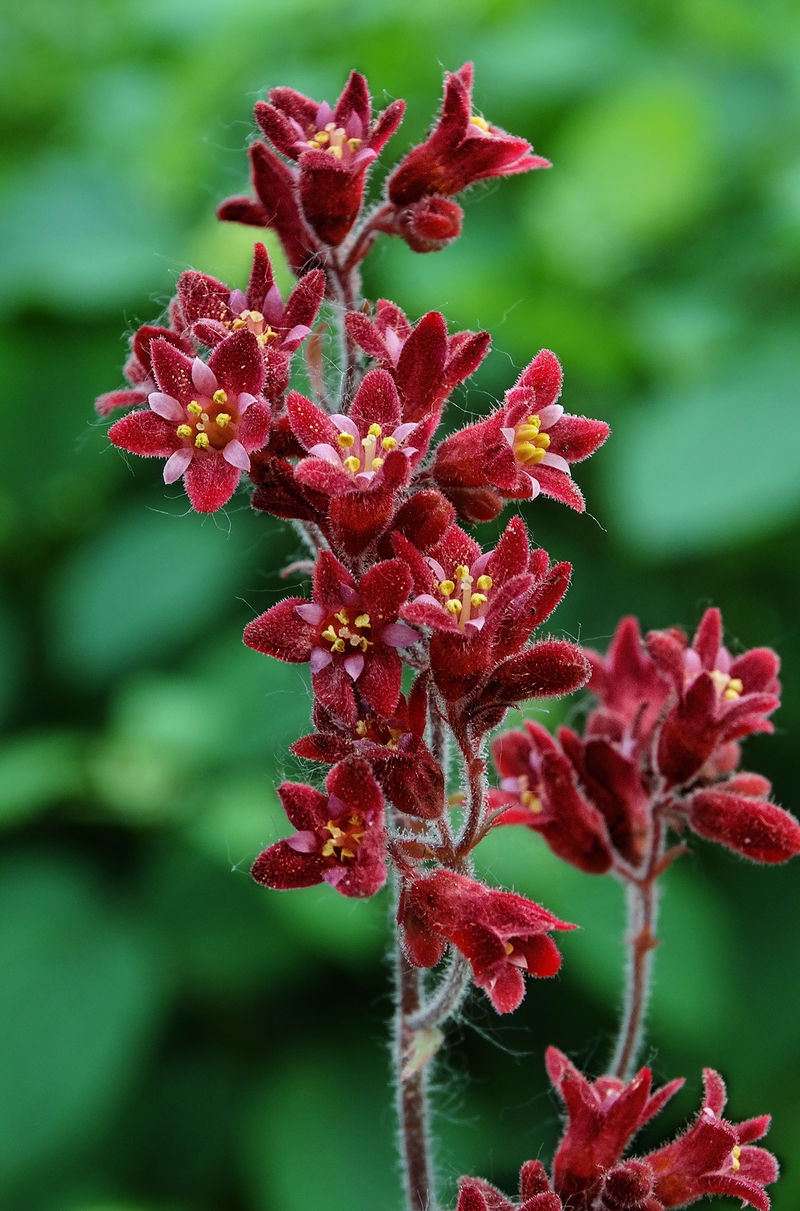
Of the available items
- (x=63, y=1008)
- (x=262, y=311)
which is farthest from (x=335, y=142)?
(x=63, y=1008)

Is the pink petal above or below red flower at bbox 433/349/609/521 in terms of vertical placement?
below

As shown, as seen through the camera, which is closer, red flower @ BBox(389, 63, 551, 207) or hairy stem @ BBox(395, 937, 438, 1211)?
hairy stem @ BBox(395, 937, 438, 1211)

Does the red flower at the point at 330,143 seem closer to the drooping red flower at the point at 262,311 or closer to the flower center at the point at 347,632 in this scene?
the drooping red flower at the point at 262,311

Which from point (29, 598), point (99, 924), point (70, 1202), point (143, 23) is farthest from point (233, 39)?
point (70, 1202)

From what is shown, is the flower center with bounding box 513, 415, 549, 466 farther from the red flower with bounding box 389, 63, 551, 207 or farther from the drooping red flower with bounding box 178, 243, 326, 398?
the red flower with bounding box 389, 63, 551, 207

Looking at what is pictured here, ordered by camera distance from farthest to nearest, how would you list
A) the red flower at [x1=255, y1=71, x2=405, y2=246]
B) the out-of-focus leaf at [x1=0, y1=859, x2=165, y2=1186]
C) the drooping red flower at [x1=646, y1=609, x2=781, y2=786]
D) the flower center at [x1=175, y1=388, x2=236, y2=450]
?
the out-of-focus leaf at [x1=0, y1=859, x2=165, y2=1186], the drooping red flower at [x1=646, y1=609, x2=781, y2=786], the red flower at [x1=255, y1=71, x2=405, y2=246], the flower center at [x1=175, y1=388, x2=236, y2=450]

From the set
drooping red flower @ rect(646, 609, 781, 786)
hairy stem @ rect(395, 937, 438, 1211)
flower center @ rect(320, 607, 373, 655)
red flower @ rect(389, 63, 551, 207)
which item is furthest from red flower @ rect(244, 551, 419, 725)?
red flower @ rect(389, 63, 551, 207)

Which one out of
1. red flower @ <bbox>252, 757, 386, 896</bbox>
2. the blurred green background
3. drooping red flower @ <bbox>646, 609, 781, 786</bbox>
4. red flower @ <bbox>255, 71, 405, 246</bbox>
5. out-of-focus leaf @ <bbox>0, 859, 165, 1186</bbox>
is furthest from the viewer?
the blurred green background
